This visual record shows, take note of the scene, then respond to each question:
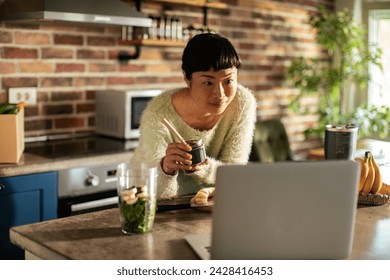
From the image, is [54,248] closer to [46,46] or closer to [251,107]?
[251,107]

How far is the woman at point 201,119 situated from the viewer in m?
1.93

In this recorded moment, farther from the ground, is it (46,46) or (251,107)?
(46,46)

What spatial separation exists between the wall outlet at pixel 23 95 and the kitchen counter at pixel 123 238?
1657mm

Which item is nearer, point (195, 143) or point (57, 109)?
point (195, 143)

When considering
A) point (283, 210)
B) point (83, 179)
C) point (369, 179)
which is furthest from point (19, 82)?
point (283, 210)

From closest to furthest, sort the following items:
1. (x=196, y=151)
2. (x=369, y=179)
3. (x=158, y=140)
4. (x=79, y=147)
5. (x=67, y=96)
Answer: (x=196, y=151), (x=369, y=179), (x=158, y=140), (x=79, y=147), (x=67, y=96)

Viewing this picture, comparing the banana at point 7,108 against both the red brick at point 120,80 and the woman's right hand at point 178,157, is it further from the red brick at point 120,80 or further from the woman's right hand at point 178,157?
the woman's right hand at point 178,157

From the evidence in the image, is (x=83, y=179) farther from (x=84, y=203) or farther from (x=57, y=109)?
(x=57, y=109)

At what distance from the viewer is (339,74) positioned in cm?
466

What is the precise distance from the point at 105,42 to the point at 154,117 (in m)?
1.55

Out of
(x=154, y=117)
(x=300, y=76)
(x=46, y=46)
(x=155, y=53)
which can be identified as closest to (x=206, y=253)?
(x=154, y=117)

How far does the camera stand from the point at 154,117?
214 centimetres

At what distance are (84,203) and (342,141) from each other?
4.43 feet

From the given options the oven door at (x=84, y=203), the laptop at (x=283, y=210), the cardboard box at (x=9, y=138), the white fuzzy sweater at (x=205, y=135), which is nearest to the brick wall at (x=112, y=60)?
the cardboard box at (x=9, y=138)
